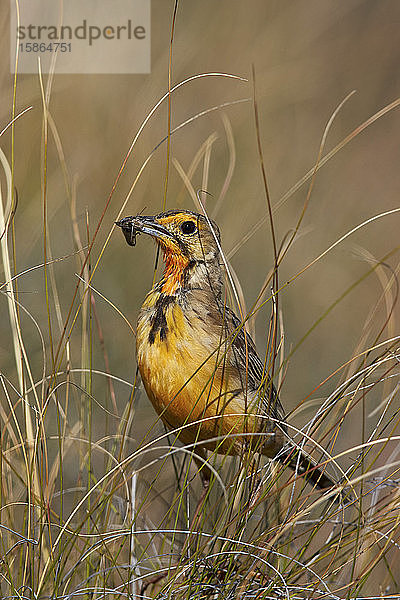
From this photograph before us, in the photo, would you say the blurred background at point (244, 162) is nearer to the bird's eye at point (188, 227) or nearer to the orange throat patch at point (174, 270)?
the orange throat patch at point (174, 270)

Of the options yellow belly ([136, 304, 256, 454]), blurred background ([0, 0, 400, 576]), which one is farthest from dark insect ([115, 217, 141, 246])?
blurred background ([0, 0, 400, 576])

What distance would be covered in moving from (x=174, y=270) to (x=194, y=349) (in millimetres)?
303

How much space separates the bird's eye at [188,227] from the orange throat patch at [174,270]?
9 centimetres

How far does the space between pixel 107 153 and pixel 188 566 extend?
3459 mm

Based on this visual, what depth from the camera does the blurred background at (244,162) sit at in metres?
4.39

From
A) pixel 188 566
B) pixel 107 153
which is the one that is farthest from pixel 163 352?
pixel 107 153

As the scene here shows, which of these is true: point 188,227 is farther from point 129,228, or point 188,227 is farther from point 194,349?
point 194,349

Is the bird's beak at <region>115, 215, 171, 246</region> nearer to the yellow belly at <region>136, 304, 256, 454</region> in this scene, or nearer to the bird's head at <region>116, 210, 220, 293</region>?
the bird's head at <region>116, 210, 220, 293</region>

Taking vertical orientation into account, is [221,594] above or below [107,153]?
below

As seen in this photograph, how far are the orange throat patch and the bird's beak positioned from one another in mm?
88

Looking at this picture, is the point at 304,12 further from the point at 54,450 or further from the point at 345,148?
the point at 54,450

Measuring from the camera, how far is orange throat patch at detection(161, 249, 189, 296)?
2627 millimetres

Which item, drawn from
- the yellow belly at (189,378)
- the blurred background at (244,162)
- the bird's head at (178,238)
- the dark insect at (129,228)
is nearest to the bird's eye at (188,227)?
the bird's head at (178,238)

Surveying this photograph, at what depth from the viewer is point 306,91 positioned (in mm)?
6977
